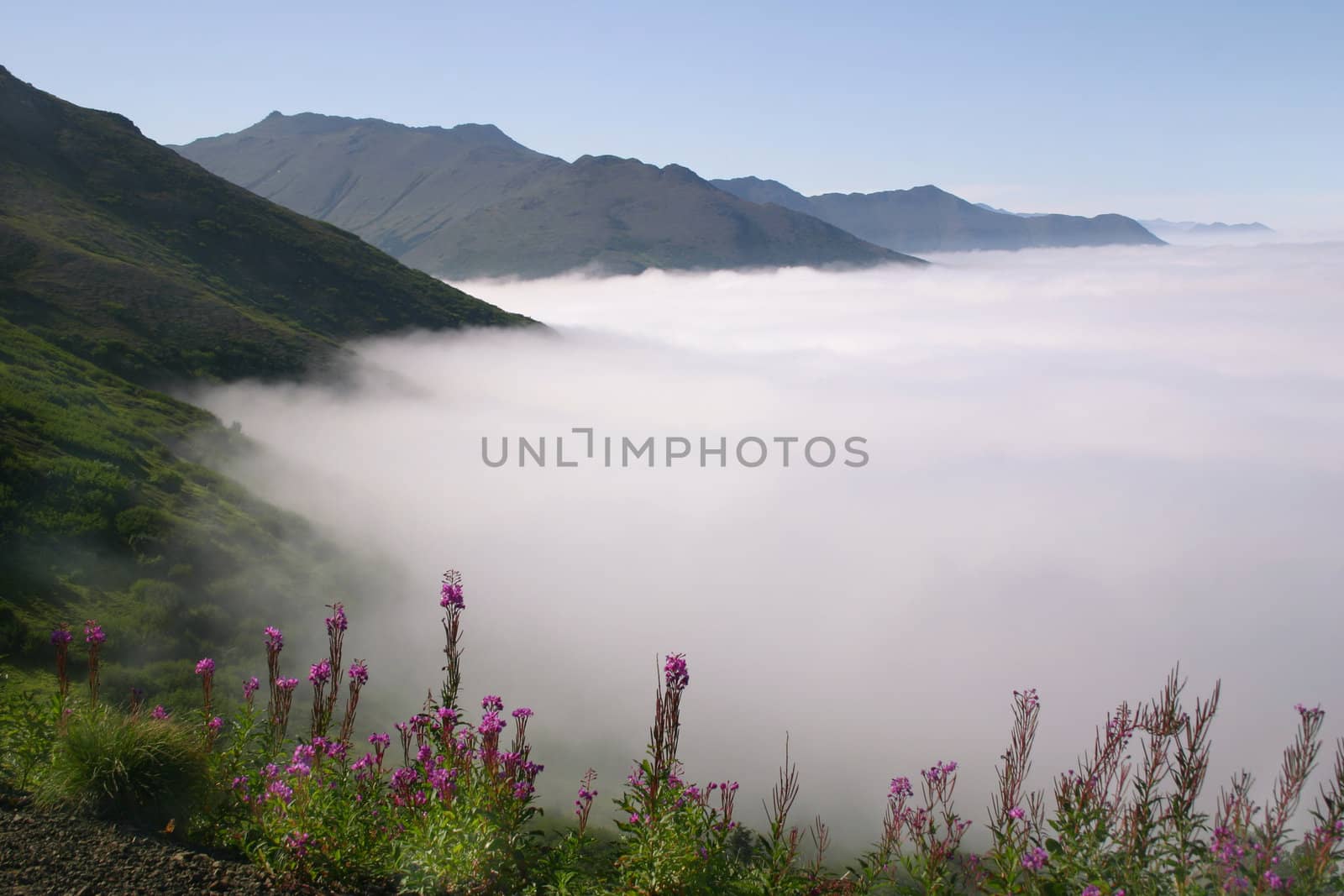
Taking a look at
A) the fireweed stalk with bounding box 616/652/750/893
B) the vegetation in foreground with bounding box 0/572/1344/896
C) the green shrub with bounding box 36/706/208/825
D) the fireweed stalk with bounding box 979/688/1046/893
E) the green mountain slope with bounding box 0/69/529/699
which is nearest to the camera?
the vegetation in foreground with bounding box 0/572/1344/896

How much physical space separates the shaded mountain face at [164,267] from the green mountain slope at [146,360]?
0.26 meters

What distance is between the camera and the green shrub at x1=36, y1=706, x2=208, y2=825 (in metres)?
5.58

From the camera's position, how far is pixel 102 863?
199 inches

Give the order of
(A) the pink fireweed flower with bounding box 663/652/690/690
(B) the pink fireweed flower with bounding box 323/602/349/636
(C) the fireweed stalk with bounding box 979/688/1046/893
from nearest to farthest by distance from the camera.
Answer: (C) the fireweed stalk with bounding box 979/688/1046/893 < (A) the pink fireweed flower with bounding box 663/652/690/690 < (B) the pink fireweed flower with bounding box 323/602/349/636

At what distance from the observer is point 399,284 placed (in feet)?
417

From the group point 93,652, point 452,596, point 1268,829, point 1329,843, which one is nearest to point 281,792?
point 452,596

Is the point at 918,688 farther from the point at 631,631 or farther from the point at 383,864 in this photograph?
the point at 383,864

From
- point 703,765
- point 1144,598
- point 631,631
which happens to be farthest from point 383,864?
point 1144,598

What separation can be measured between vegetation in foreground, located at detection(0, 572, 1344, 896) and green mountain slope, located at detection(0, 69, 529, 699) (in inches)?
735

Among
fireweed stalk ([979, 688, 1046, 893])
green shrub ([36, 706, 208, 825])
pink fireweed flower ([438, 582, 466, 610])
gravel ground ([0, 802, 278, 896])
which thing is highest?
pink fireweed flower ([438, 582, 466, 610])

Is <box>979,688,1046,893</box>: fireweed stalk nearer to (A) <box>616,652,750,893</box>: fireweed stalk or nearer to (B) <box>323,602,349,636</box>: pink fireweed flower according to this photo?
(A) <box>616,652,750,893</box>: fireweed stalk

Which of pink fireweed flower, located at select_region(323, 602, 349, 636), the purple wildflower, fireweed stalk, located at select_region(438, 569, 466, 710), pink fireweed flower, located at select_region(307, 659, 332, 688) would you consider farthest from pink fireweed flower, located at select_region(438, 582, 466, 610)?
the purple wildflower

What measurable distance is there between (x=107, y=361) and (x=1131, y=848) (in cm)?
7758

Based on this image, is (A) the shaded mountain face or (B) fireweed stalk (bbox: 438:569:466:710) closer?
(B) fireweed stalk (bbox: 438:569:466:710)
